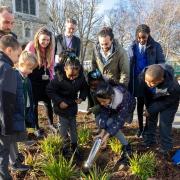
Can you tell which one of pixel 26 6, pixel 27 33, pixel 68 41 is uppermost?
pixel 26 6

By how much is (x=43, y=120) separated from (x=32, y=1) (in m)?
25.8

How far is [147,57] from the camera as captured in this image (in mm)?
5133

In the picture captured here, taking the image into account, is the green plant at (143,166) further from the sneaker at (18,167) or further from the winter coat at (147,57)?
the sneaker at (18,167)

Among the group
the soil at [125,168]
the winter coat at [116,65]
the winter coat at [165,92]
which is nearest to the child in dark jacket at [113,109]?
the soil at [125,168]

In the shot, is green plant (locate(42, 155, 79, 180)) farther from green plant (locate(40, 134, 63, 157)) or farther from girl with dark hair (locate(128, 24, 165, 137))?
girl with dark hair (locate(128, 24, 165, 137))

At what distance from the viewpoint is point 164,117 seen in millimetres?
4449

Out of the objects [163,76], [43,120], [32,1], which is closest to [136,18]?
[32,1]

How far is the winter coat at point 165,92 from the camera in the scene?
421 centimetres

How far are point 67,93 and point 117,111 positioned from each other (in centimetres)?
79

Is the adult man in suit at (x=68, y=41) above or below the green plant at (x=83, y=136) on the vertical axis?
above

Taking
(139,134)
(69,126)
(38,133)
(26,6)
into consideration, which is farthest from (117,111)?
(26,6)

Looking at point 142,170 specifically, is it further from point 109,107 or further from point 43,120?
point 43,120

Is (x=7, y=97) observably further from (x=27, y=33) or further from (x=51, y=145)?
(x=27, y=33)

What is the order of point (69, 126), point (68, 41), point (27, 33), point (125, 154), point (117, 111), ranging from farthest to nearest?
point (27, 33), point (68, 41), point (69, 126), point (125, 154), point (117, 111)
